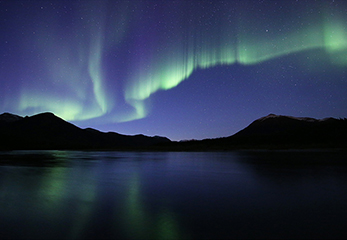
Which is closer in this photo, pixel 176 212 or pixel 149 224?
pixel 149 224

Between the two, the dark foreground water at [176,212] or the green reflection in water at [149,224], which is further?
the dark foreground water at [176,212]

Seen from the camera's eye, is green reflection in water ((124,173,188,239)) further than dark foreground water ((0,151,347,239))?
No

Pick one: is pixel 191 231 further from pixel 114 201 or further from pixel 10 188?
pixel 10 188

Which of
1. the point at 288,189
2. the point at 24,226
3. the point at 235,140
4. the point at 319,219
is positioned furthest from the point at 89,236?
the point at 235,140

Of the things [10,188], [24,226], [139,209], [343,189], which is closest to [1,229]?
[24,226]

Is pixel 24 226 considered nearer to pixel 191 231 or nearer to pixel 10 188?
pixel 191 231

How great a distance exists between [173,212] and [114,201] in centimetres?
324

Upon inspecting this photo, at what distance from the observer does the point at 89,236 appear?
5914 mm

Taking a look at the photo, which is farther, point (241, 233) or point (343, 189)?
point (343, 189)

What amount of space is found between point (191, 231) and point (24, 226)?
16.3 ft

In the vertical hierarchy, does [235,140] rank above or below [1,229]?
above

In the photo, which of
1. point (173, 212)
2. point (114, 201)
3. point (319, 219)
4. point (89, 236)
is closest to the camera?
point (89, 236)

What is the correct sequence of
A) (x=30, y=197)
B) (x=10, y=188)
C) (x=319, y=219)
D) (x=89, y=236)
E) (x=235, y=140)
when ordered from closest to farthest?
(x=89, y=236) < (x=319, y=219) < (x=30, y=197) < (x=10, y=188) < (x=235, y=140)

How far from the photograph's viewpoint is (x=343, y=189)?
468 inches
